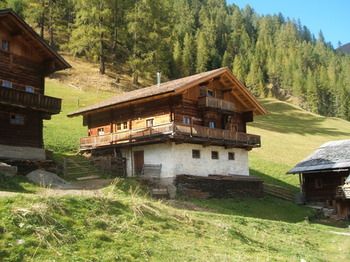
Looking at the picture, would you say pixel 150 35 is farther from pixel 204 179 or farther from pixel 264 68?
pixel 264 68

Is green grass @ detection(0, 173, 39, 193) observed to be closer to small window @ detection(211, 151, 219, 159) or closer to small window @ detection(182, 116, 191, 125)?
small window @ detection(182, 116, 191, 125)

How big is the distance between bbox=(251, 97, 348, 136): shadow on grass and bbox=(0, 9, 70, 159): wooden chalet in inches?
1630

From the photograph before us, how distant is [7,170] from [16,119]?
20.9 ft

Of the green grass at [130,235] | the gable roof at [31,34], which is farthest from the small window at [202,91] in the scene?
the green grass at [130,235]

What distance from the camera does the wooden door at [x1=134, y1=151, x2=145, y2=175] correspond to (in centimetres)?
3491

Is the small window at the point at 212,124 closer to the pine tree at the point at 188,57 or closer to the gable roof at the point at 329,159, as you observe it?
the gable roof at the point at 329,159

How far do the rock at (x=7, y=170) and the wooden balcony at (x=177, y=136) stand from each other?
1015 centimetres

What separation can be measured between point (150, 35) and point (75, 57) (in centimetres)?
1449

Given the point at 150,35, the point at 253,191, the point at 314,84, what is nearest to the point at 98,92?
the point at 150,35

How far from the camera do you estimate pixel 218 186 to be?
33.6 metres

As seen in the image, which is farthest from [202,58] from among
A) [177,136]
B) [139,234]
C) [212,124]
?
[139,234]

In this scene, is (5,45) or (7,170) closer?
(7,170)

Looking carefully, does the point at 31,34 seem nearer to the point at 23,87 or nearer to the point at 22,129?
the point at 23,87

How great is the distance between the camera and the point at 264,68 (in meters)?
145
